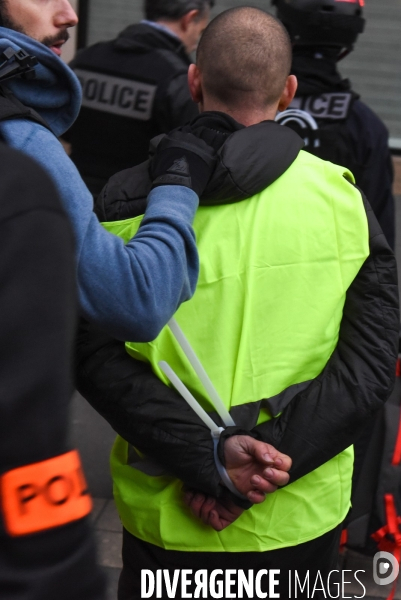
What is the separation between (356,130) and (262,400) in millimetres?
1574

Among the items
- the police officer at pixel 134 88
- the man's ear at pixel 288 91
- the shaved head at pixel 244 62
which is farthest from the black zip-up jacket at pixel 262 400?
the police officer at pixel 134 88

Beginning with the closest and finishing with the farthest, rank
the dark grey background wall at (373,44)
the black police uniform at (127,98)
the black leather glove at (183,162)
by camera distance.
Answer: the black leather glove at (183,162) → the black police uniform at (127,98) → the dark grey background wall at (373,44)

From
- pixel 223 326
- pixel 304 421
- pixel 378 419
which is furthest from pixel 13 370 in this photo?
pixel 378 419

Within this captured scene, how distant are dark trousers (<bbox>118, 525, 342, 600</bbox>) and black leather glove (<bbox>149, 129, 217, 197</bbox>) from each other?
2.93 ft

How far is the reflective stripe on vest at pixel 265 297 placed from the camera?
2.05 metres

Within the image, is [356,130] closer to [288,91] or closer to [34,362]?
[288,91]

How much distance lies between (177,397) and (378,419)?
1314mm

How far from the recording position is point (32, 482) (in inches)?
40.3

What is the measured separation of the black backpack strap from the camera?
165cm

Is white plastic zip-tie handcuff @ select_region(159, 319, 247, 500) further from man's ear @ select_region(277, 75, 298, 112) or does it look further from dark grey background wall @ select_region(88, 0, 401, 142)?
dark grey background wall @ select_region(88, 0, 401, 142)

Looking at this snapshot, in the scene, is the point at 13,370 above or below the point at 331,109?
above

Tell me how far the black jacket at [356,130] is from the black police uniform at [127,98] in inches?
25.4

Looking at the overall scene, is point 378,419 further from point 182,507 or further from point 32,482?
point 32,482
